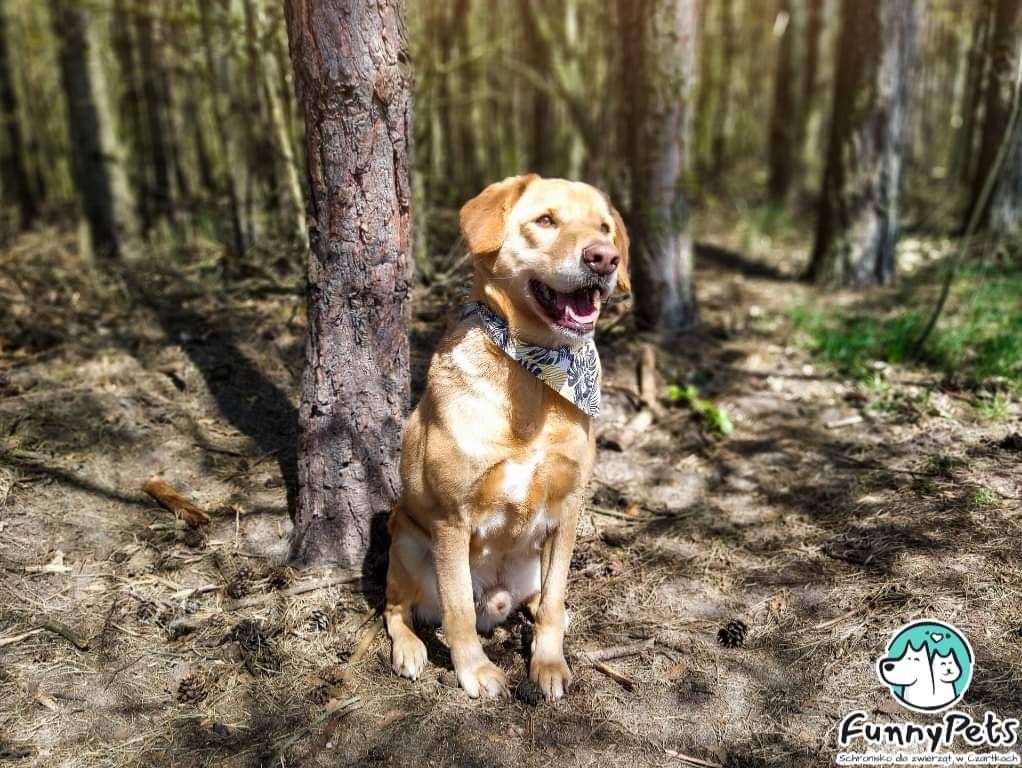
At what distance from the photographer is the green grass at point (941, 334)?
222 inches

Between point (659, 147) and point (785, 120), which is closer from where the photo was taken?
point (659, 147)

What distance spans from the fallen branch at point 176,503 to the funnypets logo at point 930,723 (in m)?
3.17

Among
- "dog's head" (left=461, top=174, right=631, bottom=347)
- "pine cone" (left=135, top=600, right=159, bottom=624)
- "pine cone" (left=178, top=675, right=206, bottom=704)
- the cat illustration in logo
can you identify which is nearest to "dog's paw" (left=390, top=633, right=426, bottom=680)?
"pine cone" (left=178, top=675, right=206, bottom=704)

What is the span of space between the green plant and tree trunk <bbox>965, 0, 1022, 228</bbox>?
15.2 feet

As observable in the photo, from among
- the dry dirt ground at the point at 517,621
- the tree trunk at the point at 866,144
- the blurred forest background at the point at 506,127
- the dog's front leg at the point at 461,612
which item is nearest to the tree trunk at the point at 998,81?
the blurred forest background at the point at 506,127

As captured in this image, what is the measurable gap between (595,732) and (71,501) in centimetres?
294

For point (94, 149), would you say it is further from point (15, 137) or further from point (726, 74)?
point (726, 74)

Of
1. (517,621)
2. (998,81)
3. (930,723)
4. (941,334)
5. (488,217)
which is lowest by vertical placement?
(517,621)

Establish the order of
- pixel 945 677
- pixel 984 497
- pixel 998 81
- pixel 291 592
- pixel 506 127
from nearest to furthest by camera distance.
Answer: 1. pixel 945 677
2. pixel 291 592
3. pixel 984 497
4. pixel 998 81
5. pixel 506 127

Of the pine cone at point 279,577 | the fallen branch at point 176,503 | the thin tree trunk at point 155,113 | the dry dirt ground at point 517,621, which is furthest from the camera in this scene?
the thin tree trunk at point 155,113

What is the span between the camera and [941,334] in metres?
6.12

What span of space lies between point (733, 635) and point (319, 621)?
6.24 feet

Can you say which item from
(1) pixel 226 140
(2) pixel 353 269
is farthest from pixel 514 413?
(1) pixel 226 140

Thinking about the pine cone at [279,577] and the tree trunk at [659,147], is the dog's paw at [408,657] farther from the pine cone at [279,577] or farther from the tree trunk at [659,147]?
the tree trunk at [659,147]
